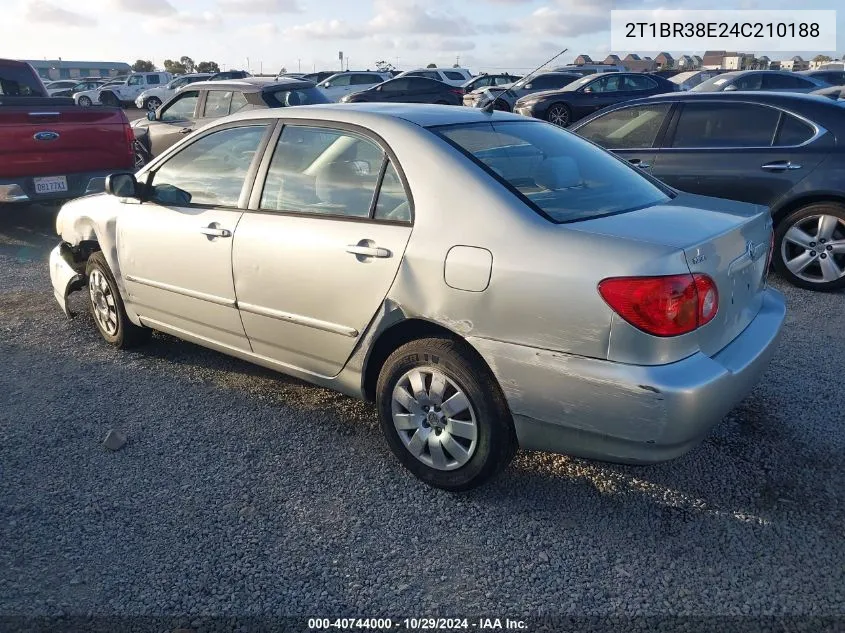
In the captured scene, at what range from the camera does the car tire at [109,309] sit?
469 centimetres

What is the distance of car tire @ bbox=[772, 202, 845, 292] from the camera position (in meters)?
5.73

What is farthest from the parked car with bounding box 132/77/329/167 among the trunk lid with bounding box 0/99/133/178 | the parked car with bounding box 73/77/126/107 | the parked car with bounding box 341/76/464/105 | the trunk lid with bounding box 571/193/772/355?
the parked car with bounding box 73/77/126/107

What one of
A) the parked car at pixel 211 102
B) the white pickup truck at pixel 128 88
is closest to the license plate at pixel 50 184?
the parked car at pixel 211 102

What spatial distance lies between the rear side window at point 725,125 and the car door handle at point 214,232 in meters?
4.48

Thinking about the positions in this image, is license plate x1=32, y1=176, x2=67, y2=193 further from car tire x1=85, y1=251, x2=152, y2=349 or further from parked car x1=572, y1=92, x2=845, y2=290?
parked car x1=572, y1=92, x2=845, y2=290

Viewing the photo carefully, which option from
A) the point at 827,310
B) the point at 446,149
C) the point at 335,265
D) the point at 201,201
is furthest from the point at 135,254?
the point at 827,310

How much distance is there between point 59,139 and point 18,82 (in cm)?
259

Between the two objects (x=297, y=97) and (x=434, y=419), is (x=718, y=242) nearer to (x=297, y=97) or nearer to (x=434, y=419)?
(x=434, y=419)

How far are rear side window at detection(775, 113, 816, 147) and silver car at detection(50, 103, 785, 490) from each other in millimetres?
3056

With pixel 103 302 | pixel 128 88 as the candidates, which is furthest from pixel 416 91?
pixel 128 88

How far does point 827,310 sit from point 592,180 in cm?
301

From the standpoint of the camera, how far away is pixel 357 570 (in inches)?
105

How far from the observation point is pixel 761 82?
717 inches

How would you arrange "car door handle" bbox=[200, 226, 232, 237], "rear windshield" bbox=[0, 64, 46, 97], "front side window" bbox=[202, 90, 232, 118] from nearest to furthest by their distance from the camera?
"car door handle" bbox=[200, 226, 232, 237], "rear windshield" bbox=[0, 64, 46, 97], "front side window" bbox=[202, 90, 232, 118]
